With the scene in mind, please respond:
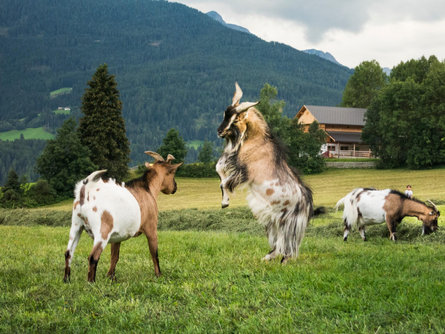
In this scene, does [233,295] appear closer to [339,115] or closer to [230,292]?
[230,292]

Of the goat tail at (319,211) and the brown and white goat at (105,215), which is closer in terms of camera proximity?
the brown and white goat at (105,215)

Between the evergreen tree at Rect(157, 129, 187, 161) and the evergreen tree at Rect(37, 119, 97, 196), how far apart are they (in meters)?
15.6

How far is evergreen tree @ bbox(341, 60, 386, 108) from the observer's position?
95.9m

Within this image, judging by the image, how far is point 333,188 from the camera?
46.4 metres

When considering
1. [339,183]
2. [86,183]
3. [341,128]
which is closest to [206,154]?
[339,183]

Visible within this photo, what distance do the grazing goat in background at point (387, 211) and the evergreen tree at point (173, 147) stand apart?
176 feet

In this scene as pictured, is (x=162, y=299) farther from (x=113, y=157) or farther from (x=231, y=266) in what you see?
(x=113, y=157)

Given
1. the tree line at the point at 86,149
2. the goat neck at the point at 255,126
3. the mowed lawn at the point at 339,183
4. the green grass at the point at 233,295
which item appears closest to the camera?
the green grass at the point at 233,295

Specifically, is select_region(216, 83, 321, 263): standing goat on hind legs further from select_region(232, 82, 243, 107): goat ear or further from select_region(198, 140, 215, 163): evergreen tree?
select_region(198, 140, 215, 163): evergreen tree

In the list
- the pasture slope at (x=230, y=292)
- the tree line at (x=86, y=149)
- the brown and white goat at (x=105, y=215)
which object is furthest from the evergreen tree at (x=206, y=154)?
the brown and white goat at (x=105, y=215)

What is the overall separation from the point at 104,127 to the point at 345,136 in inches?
1947

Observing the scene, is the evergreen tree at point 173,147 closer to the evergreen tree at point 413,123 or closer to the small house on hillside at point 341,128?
the small house on hillside at point 341,128

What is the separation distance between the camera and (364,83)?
98.1 meters

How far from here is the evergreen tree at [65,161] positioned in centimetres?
5069
